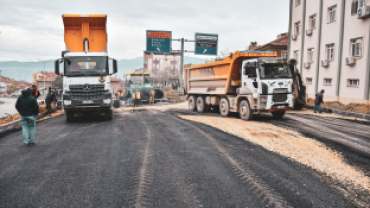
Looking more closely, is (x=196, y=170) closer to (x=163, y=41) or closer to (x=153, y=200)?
(x=153, y=200)

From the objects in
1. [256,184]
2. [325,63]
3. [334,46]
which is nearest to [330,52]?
[334,46]

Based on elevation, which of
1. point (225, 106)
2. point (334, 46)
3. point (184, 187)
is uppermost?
point (334, 46)

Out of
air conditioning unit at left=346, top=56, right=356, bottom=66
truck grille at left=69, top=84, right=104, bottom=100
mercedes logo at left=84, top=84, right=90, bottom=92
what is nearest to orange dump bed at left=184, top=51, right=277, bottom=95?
truck grille at left=69, top=84, right=104, bottom=100

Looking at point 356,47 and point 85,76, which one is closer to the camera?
point 85,76

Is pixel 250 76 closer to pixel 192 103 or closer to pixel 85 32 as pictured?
pixel 192 103

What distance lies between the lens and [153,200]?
4.18 meters

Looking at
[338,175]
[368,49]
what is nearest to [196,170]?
[338,175]

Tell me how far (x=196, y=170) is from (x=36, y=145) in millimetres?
4756

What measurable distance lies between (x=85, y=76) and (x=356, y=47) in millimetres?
16809

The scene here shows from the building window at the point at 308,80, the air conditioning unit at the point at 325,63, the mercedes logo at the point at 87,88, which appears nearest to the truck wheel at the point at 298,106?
the air conditioning unit at the point at 325,63

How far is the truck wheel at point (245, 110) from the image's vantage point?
40.9 ft

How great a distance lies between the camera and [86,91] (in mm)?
11648

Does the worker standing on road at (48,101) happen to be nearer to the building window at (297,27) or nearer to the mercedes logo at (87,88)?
the mercedes logo at (87,88)

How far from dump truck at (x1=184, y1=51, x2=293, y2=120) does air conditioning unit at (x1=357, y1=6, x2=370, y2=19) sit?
8.13 metres
